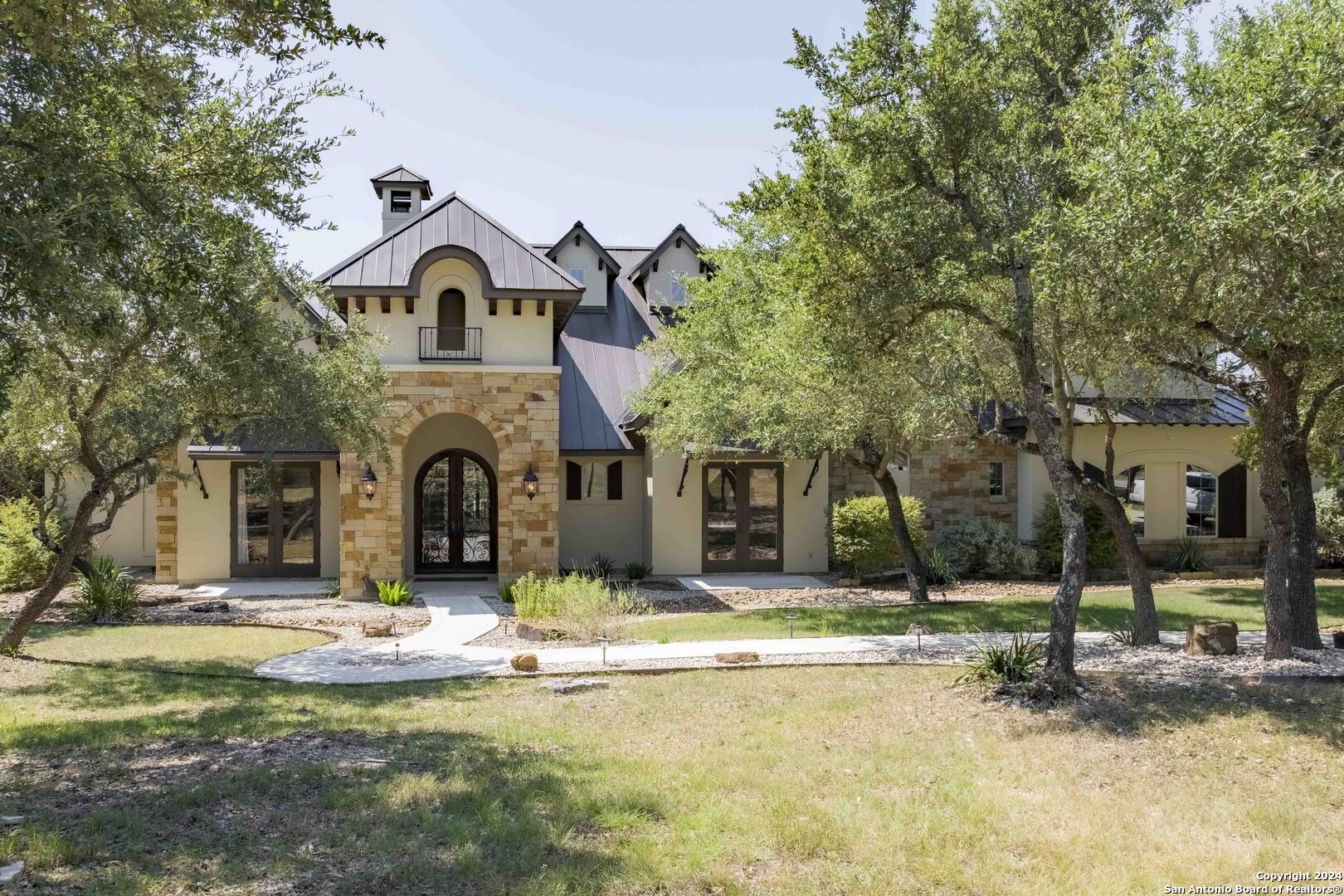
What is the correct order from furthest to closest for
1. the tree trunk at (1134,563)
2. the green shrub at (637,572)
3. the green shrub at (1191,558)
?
the green shrub at (1191,558) → the green shrub at (637,572) → the tree trunk at (1134,563)

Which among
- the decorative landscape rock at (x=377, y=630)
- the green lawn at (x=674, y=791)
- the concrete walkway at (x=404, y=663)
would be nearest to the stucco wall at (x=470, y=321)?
the concrete walkway at (x=404, y=663)

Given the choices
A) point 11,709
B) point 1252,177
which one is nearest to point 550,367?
point 11,709

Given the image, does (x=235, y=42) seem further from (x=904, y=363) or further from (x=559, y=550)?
(x=559, y=550)

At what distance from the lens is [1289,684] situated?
30.1 ft

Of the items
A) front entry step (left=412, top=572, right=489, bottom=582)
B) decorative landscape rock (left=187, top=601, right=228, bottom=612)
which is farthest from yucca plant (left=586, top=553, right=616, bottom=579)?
decorative landscape rock (left=187, top=601, right=228, bottom=612)

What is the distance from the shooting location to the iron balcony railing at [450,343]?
1789cm

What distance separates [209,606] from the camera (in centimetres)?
1642

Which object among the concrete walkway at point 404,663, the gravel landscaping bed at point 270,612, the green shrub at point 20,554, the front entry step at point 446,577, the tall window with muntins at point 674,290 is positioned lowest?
the concrete walkway at point 404,663

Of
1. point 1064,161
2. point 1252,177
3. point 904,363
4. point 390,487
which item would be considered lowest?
point 390,487

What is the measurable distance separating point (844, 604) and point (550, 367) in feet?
22.7

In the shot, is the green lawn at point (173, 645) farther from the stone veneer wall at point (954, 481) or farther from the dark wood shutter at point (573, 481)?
the stone veneer wall at point (954, 481)

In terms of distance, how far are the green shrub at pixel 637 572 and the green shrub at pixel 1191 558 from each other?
36.8 ft

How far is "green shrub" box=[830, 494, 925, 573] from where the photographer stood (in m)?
19.2

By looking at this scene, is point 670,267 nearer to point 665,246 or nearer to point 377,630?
point 665,246
